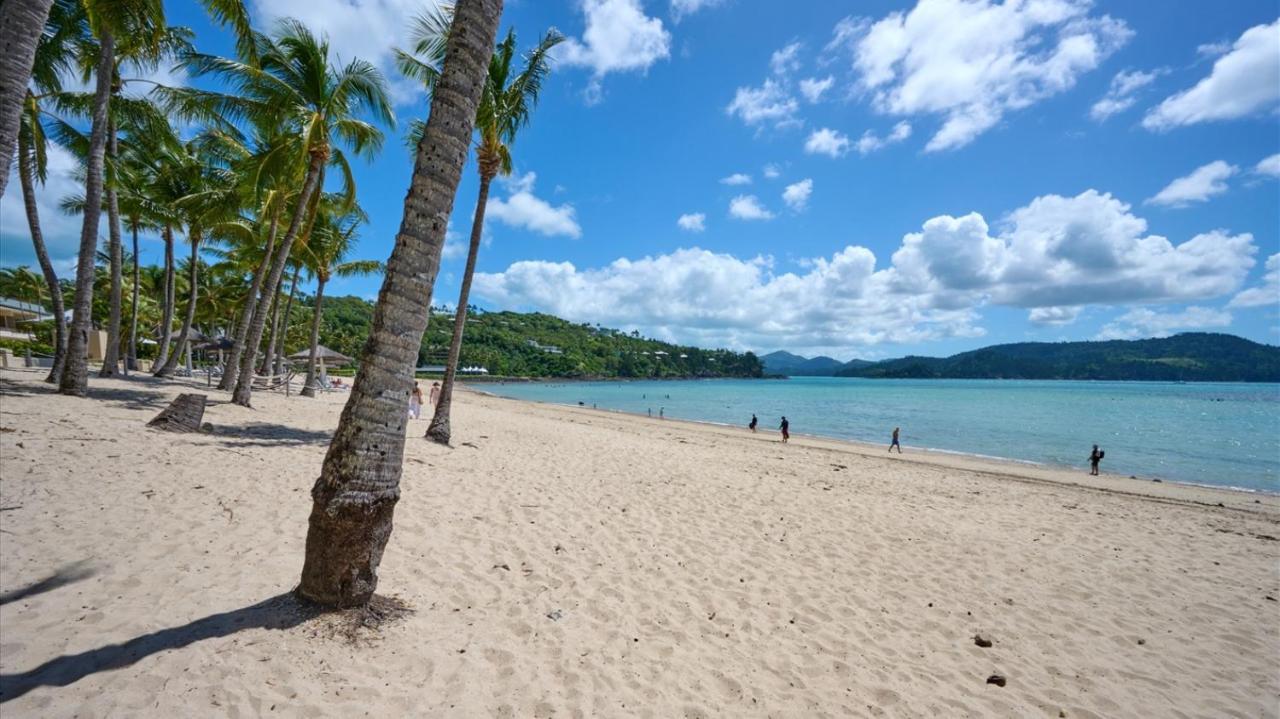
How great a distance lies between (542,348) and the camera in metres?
135

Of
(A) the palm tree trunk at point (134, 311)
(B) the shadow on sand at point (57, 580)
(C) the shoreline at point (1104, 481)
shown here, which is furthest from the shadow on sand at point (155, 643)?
(A) the palm tree trunk at point (134, 311)

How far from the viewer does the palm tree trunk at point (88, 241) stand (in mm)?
10711

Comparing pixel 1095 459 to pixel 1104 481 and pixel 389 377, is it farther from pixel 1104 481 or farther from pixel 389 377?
pixel 389 377

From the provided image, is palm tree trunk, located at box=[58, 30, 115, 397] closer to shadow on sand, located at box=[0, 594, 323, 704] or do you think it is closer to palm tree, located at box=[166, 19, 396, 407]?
palm tree, located at box=[166, 19, 396, 407]

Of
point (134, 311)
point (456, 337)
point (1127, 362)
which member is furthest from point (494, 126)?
point (1127, 362)

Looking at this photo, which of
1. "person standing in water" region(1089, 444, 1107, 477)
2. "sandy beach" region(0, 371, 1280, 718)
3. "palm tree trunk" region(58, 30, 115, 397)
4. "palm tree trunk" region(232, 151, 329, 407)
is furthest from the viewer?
"person standing in water" region(1089, 444, 1107, 477)

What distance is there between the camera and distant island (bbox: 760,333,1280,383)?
465ft

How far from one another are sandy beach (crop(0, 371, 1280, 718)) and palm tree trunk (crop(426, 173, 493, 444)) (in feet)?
7.57

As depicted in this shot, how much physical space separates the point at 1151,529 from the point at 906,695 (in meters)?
9.15

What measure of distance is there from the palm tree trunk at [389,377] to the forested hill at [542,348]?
65.2m

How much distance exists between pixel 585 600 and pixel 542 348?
437 feet

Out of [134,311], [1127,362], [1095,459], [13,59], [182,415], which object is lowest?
[1095,459]

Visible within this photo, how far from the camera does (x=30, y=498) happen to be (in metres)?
5.20

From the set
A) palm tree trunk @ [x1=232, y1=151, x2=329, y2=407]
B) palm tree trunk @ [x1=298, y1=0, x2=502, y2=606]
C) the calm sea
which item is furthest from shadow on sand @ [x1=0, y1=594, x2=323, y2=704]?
the calm sea
